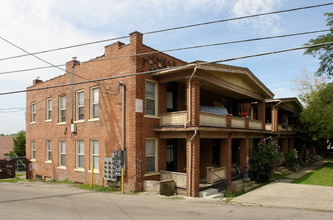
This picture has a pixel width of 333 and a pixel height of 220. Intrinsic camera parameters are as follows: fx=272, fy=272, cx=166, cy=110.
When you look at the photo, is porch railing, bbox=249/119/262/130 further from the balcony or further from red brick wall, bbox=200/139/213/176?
red brick wall, bbox=200/139/213/176

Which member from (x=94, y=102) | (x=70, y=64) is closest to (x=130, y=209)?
(x=94, y=102)

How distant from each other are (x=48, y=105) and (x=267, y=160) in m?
16.1

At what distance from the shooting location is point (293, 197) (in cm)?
1263

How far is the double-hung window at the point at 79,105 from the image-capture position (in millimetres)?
17423

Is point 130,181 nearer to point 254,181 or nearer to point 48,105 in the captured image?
point 254,181

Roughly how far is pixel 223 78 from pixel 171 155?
548cm

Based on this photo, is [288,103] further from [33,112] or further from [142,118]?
[33,112]

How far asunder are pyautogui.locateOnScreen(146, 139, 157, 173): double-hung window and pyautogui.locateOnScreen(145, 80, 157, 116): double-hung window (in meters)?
1.55

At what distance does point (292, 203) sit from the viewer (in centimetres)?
1137

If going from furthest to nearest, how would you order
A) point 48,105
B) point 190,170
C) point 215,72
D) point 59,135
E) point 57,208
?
point 48,105
point 59,135
point 215,72
point 190,170
point 57,208

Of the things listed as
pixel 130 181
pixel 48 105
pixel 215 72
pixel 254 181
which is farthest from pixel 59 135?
pixel 254 181

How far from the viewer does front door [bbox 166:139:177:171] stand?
1608 centimetres

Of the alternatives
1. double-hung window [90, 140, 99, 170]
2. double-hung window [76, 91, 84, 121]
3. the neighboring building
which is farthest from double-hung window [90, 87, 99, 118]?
the neighboring building

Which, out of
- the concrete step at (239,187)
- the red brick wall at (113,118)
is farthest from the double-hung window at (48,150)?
the concrete step at (239,187)
